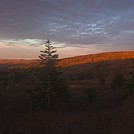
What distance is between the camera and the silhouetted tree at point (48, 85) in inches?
1166

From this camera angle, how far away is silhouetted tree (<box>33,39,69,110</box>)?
1166 inches

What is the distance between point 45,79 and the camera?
2961 cm

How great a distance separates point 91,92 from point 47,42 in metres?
12.4

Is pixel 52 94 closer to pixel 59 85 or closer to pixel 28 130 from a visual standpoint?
pixel 59 85

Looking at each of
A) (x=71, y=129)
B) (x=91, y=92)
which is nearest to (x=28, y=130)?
(x=71, y=129)

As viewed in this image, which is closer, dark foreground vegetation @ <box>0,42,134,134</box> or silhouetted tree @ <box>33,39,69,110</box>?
dark foreground vegetation @ <box>0,42,134,134</box>

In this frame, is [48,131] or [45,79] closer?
[48,131]

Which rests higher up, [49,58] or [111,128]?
[49,58]

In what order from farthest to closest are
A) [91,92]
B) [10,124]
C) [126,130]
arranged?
[91,92]
[10,124]
[126,130]

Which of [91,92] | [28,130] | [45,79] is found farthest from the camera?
[91,92]

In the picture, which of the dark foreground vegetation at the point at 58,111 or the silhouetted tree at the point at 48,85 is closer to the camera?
the dark foreground vegetation at the point at 58,111

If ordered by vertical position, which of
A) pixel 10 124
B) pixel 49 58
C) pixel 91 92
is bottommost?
pixel 91 92

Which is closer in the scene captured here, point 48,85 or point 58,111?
point 58,111

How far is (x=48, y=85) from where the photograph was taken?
2967 cm
